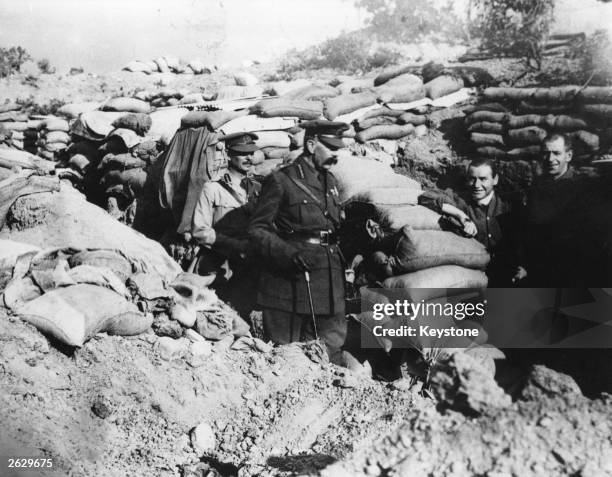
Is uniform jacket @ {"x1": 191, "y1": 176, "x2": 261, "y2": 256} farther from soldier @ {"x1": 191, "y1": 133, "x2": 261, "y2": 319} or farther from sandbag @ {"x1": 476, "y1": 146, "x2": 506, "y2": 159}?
sandbag @ {"x1": 476, "y1": 146, "x2": 506, "y2": 159}

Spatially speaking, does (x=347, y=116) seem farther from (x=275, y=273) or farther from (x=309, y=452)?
(x=309, y=452)

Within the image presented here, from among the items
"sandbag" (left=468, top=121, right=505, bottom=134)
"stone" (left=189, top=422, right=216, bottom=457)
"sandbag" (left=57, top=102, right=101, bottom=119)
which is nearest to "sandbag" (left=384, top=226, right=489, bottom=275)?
"stone" (left=189, top=422, right=216, bottom=457)

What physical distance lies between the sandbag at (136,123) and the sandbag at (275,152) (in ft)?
4.85

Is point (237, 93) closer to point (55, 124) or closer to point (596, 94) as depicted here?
point (55, 124)

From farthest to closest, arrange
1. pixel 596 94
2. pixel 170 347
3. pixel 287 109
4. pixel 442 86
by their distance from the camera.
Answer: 1. pixel 442 86
2. pixel 287 109
3. pixel 596 94
4. pixel 170 347

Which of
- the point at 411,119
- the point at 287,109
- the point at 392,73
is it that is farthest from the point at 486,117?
the point at 287,109

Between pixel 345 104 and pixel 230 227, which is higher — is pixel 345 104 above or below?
above

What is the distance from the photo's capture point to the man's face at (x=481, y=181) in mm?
3476

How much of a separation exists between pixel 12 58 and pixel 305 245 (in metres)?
9.58

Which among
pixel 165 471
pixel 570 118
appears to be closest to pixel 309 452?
pixel 165 471

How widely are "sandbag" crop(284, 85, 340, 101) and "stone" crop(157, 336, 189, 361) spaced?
3696mm

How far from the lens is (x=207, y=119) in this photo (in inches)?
203

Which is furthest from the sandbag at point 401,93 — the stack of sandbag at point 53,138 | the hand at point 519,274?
the stack of sandbag at point 53,138

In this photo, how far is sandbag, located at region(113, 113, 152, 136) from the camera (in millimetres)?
5699
